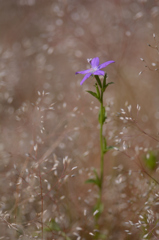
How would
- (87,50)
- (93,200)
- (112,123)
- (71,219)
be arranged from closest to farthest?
1. (71,219)
2. (93,200)
3. (112,123)
4. (87,50)

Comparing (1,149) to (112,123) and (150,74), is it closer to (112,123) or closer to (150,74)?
(112,123)

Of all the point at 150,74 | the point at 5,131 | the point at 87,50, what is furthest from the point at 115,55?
the point at 5,131

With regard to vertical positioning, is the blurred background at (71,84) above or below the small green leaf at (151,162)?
above

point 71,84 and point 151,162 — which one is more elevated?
point 71,84

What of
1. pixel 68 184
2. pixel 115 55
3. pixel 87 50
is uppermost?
pixel 87 50

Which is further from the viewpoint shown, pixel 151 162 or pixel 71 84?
pixel 71 84

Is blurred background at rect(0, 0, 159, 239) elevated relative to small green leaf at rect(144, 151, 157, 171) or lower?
elevated

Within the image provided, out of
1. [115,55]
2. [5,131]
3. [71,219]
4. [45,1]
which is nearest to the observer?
[71,219]

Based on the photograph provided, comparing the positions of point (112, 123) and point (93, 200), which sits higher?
point (112, 123)
